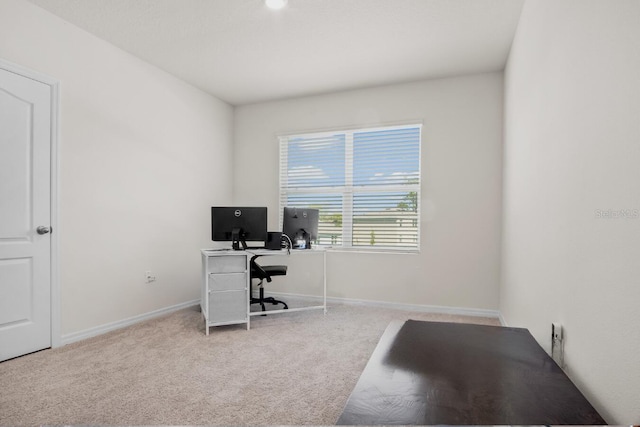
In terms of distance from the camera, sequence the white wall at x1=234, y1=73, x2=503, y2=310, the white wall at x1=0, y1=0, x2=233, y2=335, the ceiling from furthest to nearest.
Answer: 1. the white wall at x1=234, y1=73, x2=503, y2=310
2. the white wall at x1=0, y1=0, x2=233, y2=335
3. the ceiling

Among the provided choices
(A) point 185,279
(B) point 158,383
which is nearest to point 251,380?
(B) point 158,383

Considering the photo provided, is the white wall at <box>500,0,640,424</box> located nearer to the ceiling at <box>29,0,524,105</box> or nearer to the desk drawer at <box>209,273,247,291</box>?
the ceiling at <box>29,0,524,105</box>

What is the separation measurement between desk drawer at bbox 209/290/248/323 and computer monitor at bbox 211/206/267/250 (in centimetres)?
54

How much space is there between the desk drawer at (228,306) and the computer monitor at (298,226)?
92 centimetres

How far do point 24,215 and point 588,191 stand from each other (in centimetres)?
384

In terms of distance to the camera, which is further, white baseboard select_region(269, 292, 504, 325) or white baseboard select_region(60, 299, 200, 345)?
white baseboard select_region(269, 292, 504, 325)

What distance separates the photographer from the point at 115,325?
3637 millimetres

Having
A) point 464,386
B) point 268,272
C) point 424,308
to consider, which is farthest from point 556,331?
point 268,272

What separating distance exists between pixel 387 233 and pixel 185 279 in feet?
8.97

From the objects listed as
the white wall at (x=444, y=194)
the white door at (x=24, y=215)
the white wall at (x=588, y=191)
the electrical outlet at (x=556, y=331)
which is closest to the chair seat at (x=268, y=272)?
the white wall at (x=444, y=194)

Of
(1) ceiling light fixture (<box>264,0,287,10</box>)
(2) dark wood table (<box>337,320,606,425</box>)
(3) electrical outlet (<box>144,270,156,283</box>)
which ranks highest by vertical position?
A: (1) ceiling light fixture (<box>264,0,287,10</box>)

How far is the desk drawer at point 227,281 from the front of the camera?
3588mm

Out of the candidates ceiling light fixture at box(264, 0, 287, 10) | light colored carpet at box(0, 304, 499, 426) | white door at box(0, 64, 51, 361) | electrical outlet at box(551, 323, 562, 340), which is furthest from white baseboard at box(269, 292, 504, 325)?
ceiling light fixture at box(264, 0, 287, 10)

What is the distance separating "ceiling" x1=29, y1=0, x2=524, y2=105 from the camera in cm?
296
